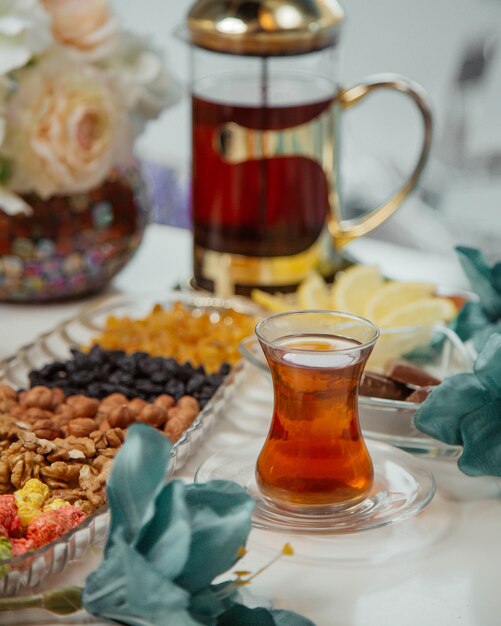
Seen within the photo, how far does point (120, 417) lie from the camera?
819 mm

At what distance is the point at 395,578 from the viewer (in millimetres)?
672

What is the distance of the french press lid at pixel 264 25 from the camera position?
3.48 feet

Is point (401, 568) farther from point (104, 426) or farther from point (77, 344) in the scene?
point (77, 344)

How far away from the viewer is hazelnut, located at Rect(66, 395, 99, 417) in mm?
842

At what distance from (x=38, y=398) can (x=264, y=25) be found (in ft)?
1.38

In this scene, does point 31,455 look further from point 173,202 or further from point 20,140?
point 173,202

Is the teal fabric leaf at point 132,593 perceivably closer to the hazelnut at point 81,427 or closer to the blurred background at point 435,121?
the hazelnut at point 81,427

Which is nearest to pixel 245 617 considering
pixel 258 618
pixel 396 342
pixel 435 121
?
pixel 258 618

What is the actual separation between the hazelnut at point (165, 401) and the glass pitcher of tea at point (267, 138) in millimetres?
288

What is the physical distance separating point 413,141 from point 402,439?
127cm

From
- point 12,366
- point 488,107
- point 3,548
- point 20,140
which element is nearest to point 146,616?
point 3,548

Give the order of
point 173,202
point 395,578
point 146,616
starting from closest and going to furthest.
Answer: point 146,616 < point 395,578 < point 173,202

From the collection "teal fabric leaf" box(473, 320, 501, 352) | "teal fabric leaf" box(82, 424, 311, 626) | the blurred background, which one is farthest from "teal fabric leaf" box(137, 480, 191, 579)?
the blurred background

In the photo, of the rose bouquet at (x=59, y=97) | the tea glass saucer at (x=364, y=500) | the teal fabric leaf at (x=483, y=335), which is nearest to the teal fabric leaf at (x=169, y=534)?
the tea glass saucer at (x=364, y=500)
